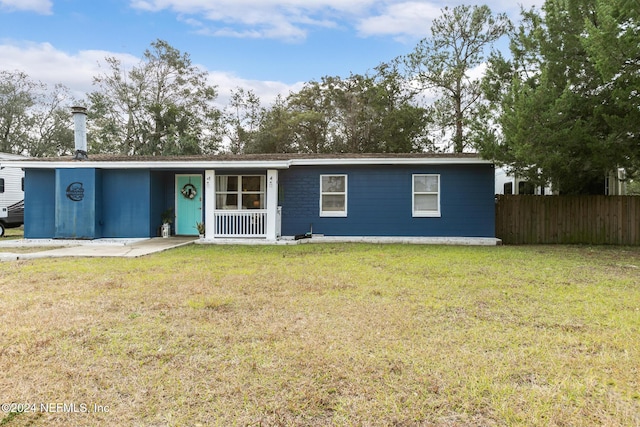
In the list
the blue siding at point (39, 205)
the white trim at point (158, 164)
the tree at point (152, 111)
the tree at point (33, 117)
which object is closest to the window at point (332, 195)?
the white trim at point (158, 164)

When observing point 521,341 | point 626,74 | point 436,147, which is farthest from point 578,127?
point 436,147

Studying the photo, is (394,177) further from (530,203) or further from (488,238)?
(530,203)

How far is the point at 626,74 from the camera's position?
27.3ft

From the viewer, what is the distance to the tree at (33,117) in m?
28.7

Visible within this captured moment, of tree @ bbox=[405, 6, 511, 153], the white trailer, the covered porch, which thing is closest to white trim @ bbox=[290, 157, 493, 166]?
the covered porch

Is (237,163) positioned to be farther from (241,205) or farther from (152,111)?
(152,111)

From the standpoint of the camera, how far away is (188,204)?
12.9m

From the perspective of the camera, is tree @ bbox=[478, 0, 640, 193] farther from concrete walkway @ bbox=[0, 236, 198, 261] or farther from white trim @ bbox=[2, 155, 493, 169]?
concrete walkway @ bbox=[0, 236, 198, 261]

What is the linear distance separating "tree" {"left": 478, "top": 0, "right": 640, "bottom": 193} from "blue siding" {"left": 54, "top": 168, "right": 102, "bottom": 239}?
37.6 ft

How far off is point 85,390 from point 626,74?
10.9 m

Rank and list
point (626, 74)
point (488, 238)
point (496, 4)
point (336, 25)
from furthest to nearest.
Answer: point (496, 4), point (336, 25), point (488, 238), point (626, 74)

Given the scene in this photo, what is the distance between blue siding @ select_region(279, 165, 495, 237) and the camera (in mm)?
11586

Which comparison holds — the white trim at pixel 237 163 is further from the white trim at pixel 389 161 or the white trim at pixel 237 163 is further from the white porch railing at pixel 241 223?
the white porch railing at pixel 241 223

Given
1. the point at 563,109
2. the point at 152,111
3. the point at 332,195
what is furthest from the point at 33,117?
the point at 563,109
